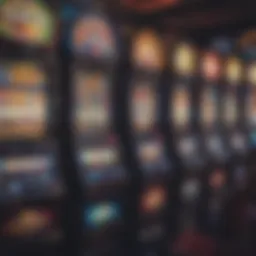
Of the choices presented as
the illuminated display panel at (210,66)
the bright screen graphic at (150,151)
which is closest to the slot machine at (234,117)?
the illuminated display panel at (210,66)

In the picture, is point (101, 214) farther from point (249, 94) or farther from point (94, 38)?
point (249, 94)

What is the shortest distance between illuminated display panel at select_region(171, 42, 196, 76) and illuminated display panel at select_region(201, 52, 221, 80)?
1.08ft

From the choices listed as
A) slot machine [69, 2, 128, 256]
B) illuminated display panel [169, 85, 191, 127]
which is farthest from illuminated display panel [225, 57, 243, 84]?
slot machine [69, 2, 128, 256]

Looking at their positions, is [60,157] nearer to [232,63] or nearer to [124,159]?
[124,159]

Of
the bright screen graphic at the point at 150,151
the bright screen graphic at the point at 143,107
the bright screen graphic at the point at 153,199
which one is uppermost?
the bright screen graphic at the point at 143,107

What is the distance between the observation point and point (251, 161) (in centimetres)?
665

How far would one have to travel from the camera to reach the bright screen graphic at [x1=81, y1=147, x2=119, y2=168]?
3.70 m

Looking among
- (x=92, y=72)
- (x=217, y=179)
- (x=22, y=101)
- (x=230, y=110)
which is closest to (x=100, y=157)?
(x=92, y=72)

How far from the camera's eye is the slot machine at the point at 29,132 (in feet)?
9.95

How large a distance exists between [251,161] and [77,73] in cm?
359

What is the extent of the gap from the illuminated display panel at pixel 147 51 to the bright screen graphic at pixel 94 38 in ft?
1.10

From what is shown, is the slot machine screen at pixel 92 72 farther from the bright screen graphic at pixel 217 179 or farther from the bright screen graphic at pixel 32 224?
the bright screen graphic at pixel 217 179

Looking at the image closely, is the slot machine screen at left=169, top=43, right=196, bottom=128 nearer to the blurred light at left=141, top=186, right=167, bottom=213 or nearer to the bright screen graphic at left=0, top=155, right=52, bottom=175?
the blurred light at left=141, top=186, right=167, bottom=213

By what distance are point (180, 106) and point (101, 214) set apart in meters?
1.71
